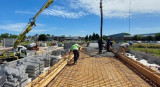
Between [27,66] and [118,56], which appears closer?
[27,66]

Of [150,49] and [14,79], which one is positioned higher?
[14,79]

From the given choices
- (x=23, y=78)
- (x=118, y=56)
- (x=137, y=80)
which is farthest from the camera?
(x=118, y=56)

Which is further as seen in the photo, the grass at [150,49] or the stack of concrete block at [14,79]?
the grass at [150,49]

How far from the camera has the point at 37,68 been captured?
327 inches

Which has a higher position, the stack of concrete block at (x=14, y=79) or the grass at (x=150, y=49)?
the stack of concrete block at (x=14, y=79)

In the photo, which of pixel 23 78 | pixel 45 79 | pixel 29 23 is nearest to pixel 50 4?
pixel 29 23

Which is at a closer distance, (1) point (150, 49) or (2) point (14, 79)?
(2) point (14, 79)

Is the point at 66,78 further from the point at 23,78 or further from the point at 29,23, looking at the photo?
the point at 29,23

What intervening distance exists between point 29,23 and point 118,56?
42.2 feet

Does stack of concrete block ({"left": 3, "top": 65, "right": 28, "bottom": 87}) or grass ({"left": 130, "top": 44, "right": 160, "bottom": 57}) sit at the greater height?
stack of concrete block ({"left": 3, "top": 65, "right": 28, "bottom": 87})

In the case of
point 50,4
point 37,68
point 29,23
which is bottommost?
point 37,68

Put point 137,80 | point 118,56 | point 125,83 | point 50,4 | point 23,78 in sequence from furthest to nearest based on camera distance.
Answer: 1. point 50,4
2. point 118,56
3. point 23,78
4. point 137,80
5. point 125,83

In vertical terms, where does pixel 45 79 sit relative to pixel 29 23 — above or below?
below

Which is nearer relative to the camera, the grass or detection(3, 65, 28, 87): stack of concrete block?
detection(3, 65, 28, 87): stack of concrete block
